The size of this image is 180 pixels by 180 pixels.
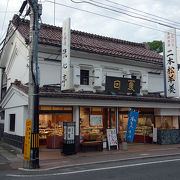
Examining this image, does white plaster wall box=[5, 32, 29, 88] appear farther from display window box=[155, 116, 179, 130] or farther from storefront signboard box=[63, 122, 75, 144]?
display window box=[155, 116, 179, 130]

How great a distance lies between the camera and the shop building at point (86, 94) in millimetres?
15477

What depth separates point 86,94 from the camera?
15.4m

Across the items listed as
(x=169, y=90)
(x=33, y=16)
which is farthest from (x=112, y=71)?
(x=33, y=16)

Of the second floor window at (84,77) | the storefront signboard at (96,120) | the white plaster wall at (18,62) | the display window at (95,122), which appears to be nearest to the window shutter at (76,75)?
the second floor window at (84,77)

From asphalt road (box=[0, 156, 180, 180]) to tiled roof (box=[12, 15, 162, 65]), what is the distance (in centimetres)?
909

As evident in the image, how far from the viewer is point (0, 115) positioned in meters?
23.6

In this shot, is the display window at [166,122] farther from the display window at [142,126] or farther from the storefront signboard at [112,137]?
the storefront signboard at [112,137]

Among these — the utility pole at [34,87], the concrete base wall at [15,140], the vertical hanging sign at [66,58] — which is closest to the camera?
the utility pole at [34,87]

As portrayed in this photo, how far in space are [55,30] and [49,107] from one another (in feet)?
25.7

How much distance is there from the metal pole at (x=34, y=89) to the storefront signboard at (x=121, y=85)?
6.56 metres

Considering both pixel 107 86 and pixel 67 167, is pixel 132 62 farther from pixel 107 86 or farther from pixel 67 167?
pixel 67 167

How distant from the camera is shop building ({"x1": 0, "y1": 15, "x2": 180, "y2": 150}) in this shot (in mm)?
15477

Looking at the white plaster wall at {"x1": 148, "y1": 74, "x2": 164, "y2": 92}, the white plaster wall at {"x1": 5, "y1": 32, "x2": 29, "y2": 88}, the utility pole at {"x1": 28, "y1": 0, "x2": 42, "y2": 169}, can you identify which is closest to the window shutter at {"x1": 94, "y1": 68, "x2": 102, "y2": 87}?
the white plaster wall at {"x1": 5, "y1": 32, "x2": 29, "y2": 88}

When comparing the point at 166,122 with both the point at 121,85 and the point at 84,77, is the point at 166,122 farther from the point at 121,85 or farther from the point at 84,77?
the point at 84,77
